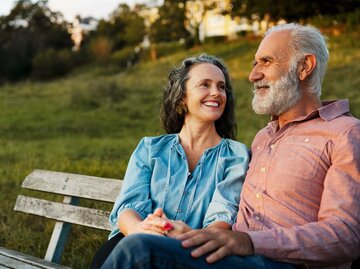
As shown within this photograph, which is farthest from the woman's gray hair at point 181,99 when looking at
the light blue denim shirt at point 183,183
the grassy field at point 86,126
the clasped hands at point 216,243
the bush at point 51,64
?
the bush at point 51,64

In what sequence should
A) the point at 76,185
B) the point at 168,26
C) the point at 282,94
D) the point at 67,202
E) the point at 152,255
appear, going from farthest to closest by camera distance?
the point at 168,26 < the point at 67,202 < the point at 76,185 < the point at 282,94 < the point at 152,255

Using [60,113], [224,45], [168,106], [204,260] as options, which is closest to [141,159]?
[168,106]

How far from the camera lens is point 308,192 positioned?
284 cm

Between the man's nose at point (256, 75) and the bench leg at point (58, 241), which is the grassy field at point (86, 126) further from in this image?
the man's nose at point (256, 75)

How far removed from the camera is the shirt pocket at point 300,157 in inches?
112

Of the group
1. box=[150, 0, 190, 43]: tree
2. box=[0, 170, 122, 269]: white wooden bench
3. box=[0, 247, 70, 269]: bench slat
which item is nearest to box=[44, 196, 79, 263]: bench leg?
box=[0, 170, 122, 269]: white wooden bench

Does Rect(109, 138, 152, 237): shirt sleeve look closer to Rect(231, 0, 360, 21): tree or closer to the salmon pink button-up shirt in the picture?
the salmon pink button-up shirt

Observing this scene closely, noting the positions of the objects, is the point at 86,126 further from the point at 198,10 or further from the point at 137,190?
the point at 198,10

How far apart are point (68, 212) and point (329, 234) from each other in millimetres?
2256

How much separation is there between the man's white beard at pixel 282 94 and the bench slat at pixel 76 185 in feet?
4.05

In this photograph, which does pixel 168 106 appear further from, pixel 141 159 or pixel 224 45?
pixel 224 45

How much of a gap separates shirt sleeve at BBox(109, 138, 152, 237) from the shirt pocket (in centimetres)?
76

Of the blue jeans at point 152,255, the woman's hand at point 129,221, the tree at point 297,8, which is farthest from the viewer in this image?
the tree at point 297,8

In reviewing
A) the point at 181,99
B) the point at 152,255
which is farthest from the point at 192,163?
the point at 152,255
